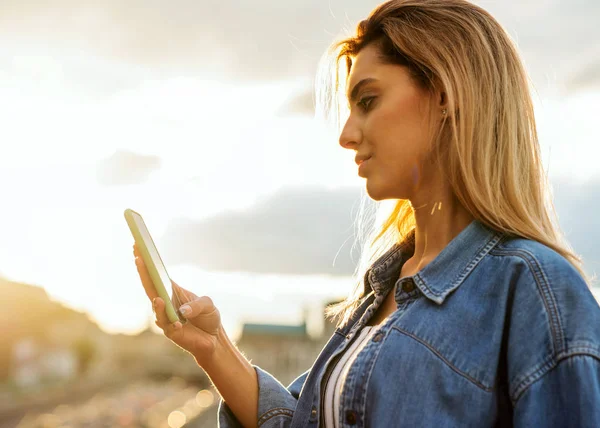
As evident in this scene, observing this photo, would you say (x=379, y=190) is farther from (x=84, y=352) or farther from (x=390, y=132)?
(x=84, y=352)

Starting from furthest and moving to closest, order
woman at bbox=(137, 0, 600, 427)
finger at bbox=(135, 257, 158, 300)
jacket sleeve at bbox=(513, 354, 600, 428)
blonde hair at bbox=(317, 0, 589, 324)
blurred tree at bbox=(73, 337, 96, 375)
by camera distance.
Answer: blurred tree at bbox=(73, 337, 96, 375) < finger at bbox=(135, 257, 158, 300) < blonde hair at bbox=(317, 0, 589, 324) < woman at bbox=(137, 0, 600, 427) < jacket sleeve at bbox=(513, 354, 600, 428)

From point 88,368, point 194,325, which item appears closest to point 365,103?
point 194,325

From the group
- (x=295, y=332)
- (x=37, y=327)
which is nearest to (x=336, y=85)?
(x=37, y=327)

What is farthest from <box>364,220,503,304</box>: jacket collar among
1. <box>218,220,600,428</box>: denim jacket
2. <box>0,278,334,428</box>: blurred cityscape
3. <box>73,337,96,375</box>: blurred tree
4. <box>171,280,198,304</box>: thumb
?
<box>73,337,96,375</box>: blurred tree

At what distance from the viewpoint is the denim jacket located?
1.91 m

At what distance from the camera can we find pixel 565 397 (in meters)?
1.89

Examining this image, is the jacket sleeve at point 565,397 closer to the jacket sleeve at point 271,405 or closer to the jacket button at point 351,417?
the jacket button at point 351,417

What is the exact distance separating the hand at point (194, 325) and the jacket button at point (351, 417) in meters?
0.82

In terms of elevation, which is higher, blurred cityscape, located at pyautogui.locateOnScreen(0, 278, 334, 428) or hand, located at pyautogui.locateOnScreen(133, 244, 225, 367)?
hand, located at pyautogui.locateOnScreen(133, 244, 225, 367)

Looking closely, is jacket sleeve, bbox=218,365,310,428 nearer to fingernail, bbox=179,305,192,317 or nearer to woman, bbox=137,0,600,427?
woman, bbox=137,0,600,427

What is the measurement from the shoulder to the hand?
1305 millimetres

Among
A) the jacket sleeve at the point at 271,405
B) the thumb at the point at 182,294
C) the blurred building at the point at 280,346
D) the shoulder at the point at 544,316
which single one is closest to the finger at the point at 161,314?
the thumb at the point at 182,294

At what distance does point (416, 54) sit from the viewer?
2.50 meters

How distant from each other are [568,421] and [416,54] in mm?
1319
